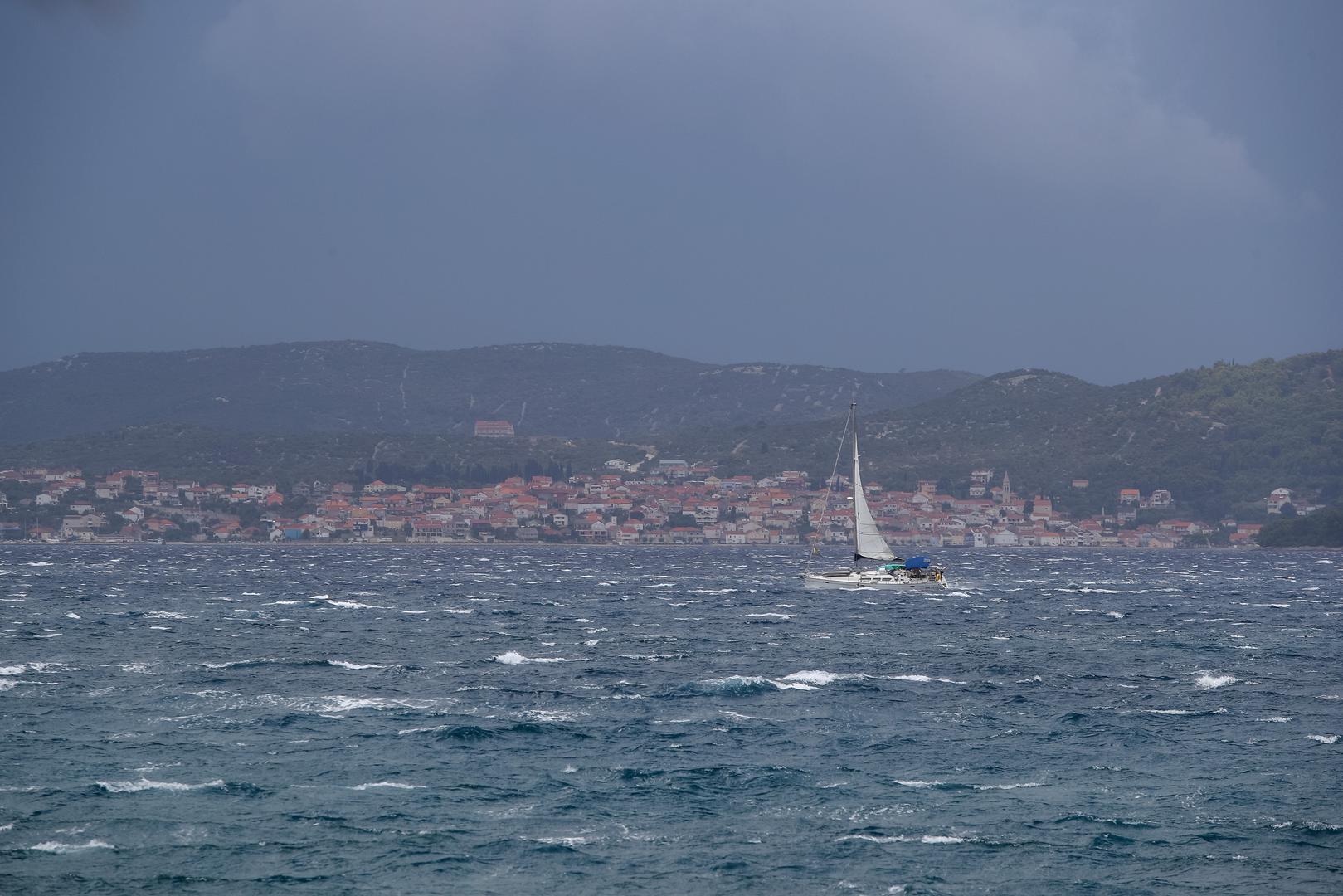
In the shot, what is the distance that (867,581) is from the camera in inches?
4710

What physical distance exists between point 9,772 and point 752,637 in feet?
146

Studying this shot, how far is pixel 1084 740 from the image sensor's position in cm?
4669

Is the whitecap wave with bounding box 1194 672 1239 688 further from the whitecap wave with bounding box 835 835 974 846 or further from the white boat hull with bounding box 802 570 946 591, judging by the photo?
the white boat hull with bounding box 802 570 946 591

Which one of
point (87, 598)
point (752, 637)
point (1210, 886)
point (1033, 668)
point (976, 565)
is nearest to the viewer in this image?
point (1210, 886)

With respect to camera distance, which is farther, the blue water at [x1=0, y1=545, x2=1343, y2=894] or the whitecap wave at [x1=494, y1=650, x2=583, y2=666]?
the whitecap wave at [x1=494, y1=650, x2=583, y2=666]

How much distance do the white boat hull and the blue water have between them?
3197cm

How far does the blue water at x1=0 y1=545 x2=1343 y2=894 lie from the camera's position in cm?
3256

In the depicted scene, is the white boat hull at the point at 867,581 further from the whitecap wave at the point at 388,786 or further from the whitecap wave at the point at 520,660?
the whitecap wave at the point at 388,786

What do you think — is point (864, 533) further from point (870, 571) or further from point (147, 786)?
point (147, 786)

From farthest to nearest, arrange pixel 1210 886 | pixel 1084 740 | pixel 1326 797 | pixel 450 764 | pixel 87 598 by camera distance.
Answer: pixel 87 598 < pixel 1084 740 < pixel 450 764 < pixel 1326 797 < pixel 1210 886

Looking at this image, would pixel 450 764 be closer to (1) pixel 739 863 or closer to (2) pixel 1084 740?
(1) pixel 739 863

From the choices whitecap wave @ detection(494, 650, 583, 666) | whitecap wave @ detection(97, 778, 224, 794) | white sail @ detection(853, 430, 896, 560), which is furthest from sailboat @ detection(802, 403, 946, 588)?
whitecap wave @ detection(97, 778, 224, 794)

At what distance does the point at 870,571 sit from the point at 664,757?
81470 mm

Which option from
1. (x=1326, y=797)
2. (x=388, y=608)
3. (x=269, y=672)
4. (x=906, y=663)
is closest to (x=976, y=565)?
(x=388, y=608)
